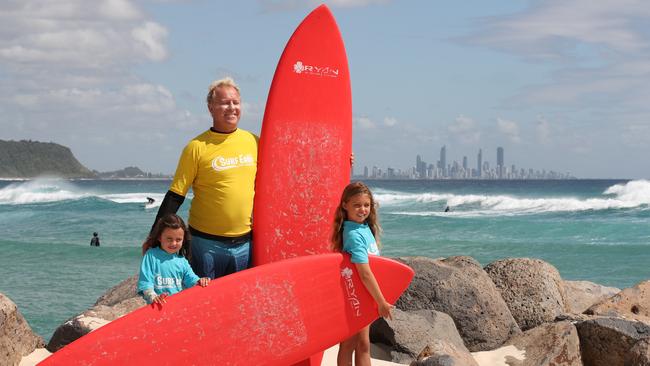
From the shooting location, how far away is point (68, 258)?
1452 centimetres

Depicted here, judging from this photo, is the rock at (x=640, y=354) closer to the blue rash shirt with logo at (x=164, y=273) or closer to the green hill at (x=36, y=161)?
the blue rash shirt with logo at (x=164, y=273)

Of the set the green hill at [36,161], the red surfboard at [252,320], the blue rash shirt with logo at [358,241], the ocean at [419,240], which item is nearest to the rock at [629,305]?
the red surfboard at [252,320]

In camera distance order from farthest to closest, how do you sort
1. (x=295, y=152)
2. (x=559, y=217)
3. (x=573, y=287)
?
(x=559, y=217) → (x=573, y=287) → (x=295, y=152)

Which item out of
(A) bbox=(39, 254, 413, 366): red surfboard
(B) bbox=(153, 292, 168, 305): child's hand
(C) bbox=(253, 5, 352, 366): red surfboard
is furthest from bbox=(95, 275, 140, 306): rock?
(B) bbox=(153, 292, 168, 305): child's hand

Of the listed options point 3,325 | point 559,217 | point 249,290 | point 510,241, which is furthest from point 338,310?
point 559,217

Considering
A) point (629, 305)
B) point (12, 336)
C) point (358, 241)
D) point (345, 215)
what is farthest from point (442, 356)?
point (12, 336)

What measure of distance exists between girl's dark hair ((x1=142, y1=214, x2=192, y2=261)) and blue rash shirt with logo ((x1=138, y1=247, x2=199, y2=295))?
3 centimetres

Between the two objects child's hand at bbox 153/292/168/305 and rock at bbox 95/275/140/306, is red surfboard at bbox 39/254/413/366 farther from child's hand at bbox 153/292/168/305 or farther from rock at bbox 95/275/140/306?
rock at bbox 95/275/140/306

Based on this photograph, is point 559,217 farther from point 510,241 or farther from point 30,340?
point 30,340

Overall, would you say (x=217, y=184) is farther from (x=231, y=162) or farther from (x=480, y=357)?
(x=480, y=357)

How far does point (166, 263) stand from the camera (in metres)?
3.67

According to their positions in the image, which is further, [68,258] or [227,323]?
[68,258]

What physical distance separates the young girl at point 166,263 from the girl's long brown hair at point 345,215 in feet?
2.20

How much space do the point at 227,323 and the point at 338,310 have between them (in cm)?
58
